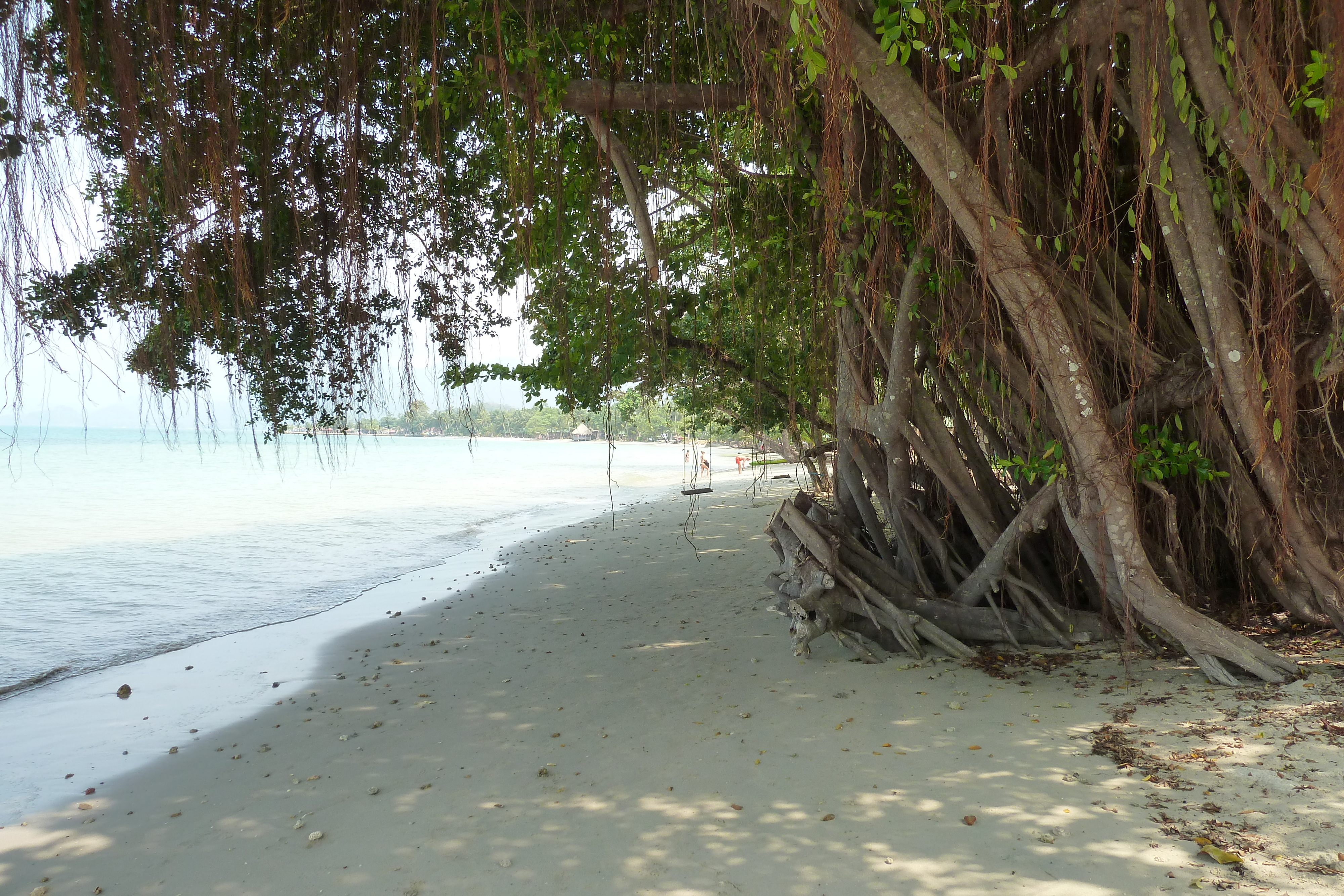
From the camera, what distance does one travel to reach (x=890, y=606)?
4668 mm

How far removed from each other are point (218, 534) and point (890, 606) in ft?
53.5

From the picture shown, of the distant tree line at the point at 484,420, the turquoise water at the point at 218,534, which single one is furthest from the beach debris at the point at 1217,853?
the distant tree line at the point at 484,420

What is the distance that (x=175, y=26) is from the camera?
3.13 m

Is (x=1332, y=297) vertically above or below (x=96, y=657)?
above

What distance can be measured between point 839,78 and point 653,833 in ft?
10.1

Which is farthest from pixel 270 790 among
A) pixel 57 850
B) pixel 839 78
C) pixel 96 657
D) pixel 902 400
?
pixel 96 657

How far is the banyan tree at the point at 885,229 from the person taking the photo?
2.92m

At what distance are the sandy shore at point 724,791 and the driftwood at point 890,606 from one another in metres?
0.20

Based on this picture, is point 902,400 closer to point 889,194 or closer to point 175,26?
point 889,194

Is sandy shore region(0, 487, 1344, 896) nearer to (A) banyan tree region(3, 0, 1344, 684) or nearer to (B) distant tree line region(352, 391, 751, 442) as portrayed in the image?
(A) banyan tree region(3, 0, 1344, 684)

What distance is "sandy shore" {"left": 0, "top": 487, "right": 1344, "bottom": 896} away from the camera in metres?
2.50

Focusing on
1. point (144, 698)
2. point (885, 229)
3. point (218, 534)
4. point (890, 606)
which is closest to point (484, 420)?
point (885, 229)

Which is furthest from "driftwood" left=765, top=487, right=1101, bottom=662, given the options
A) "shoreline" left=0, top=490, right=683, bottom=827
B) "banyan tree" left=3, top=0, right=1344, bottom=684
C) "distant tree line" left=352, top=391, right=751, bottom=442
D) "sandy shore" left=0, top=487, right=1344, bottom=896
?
"shoreline" left=0, top=490, right=683, bottom=827

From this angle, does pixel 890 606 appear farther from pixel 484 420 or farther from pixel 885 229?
pixel 484 420
